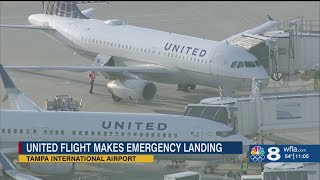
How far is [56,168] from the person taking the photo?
4150cm

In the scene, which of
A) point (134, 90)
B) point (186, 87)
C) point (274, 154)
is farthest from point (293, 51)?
point (274, 154)

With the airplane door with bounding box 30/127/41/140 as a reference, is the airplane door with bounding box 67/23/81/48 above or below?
above


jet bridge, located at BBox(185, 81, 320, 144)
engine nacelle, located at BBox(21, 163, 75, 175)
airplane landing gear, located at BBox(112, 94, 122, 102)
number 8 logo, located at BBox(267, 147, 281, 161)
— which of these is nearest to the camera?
number 8 logo, located at BBox(267, 147, 281, 161)

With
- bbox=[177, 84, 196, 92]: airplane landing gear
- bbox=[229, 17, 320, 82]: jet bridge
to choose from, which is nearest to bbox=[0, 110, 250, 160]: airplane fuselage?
bbox=[229, 17, 320, 82]: jet bridge

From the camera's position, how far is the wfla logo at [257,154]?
39.7 meters

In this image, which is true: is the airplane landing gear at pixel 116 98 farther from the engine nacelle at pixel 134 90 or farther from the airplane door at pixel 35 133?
the airplane door at pixel 35 133

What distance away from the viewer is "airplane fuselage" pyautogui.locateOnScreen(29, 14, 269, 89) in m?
55.0

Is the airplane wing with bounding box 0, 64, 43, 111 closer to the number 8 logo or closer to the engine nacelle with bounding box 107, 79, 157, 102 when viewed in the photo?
the engine nacelle with bounding box 107, 79, 157, 102

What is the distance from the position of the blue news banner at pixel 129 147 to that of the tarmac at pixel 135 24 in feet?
3.72

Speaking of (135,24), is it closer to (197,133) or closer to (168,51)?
(168,51)

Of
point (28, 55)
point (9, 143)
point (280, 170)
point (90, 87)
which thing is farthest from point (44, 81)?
point (280, 170)

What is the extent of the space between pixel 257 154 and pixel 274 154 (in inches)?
88.0

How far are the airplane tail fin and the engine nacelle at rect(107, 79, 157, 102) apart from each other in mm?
10082

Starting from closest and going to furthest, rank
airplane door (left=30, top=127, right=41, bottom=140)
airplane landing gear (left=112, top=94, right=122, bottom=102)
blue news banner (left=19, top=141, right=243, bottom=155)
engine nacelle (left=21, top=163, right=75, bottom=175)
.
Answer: engine nacelle (left=21, top=163, right=75, bottom=175) → blue news banner (left=19, top=141, right=243, bottom=155) → airplane door (left=30, top=127, right=41, bottom=140) → airplane landing gear (left=112, top=94, right=122, bottom=102)
